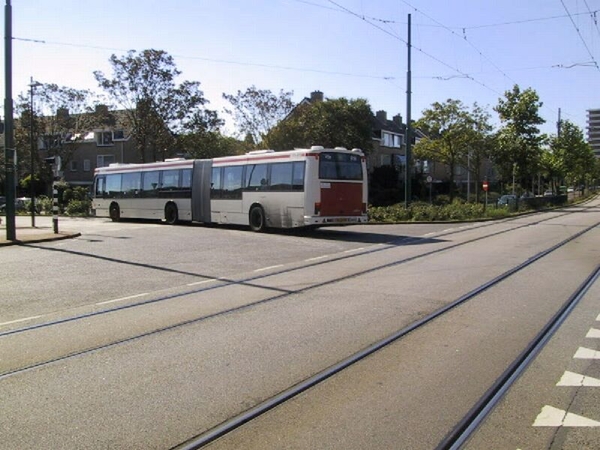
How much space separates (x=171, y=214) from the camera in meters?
25.2

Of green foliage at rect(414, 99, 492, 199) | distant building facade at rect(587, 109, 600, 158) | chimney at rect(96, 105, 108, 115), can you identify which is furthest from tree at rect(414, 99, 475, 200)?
distant building facade at rect(587, 109, 600, 158)

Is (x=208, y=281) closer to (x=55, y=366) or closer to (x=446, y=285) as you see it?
(x=446, y=285)

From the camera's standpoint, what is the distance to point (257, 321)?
6949mm

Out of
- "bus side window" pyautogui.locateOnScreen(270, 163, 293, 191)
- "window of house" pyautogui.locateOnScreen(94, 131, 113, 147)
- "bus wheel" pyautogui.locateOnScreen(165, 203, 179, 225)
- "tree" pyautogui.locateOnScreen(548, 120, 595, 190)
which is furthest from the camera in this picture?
"window of house" pyautogui.locateOnScreen(94, 131, 113, 147)

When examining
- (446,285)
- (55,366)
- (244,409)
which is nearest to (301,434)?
(244,409)

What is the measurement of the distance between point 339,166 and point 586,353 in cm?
1407

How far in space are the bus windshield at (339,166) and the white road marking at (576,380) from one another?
14134 millimetres

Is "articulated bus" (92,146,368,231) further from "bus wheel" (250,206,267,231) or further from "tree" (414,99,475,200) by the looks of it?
"tree" (414,99,475,200)

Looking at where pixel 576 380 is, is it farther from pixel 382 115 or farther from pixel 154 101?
pixel 382 115

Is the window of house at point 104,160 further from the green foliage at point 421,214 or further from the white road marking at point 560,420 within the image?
the white road marking at point 560,420

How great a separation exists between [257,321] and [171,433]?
3.17m

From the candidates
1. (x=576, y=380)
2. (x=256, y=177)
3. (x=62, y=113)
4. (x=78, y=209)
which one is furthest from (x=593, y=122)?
(x=576, y=380)

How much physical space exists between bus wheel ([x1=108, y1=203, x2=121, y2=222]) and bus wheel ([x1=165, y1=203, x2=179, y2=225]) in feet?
14.2

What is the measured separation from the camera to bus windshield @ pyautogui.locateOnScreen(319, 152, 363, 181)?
61.7 feet
